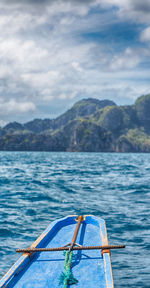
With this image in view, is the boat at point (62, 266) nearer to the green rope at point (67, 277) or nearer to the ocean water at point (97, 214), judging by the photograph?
the green rope at point (67, 277)

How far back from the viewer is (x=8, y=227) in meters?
11.6

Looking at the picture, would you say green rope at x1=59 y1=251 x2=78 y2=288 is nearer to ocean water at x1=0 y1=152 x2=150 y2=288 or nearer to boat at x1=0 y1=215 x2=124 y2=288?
boat at x1=0 y1=215 x2=124 y2=288

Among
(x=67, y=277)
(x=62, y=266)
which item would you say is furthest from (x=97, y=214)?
(x=67, y=277)

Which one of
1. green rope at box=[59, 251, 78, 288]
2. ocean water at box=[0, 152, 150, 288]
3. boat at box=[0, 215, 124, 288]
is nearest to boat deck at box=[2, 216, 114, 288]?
boat at box=[0, 215, 124, 288]

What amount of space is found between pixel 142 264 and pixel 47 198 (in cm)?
1127

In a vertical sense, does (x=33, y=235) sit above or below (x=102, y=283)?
below

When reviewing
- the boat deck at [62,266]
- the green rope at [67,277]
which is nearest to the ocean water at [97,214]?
the boat deck at [62,266]

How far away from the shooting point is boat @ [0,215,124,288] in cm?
556

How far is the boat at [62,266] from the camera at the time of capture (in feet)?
18.2

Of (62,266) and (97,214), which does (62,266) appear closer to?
(62,266)

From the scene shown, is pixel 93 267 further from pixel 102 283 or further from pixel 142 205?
pixel 142 205

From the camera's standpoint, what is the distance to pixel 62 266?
6.42 meters

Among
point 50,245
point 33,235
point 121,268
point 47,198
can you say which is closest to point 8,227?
point 33,235

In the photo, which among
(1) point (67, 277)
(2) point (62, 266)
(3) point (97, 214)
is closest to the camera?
(1) point (67, 277)
